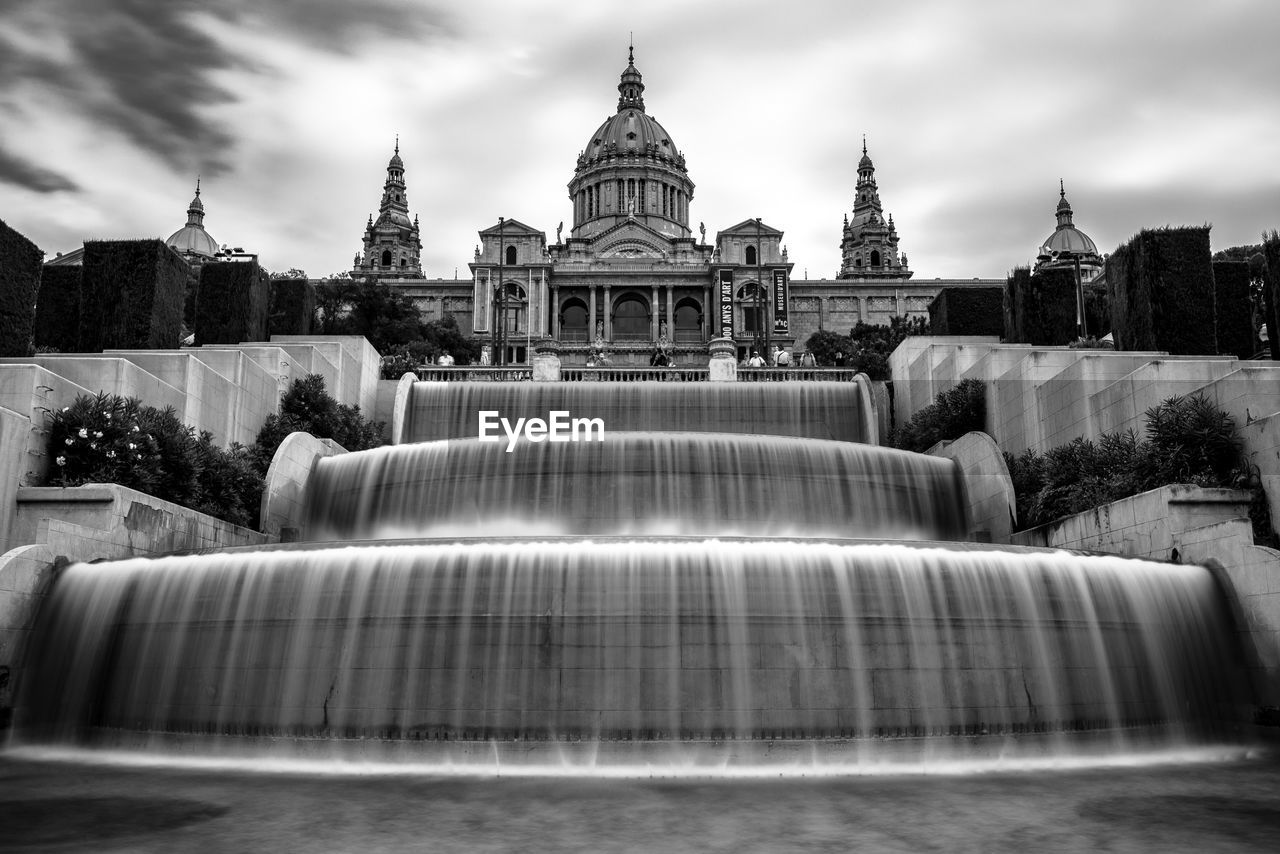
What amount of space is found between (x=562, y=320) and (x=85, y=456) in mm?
102931

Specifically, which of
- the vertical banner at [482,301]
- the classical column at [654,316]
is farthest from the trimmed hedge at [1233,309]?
the vertical banner at [482,301]

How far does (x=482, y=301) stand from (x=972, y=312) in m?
86.0

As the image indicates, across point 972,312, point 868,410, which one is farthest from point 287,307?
point 972,312

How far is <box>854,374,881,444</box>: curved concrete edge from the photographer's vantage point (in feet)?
89.0

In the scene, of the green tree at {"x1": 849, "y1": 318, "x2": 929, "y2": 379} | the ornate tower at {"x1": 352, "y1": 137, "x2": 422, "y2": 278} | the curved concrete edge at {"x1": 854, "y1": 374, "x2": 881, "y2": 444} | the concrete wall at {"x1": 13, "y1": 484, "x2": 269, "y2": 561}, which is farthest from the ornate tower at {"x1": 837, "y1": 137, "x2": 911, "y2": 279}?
the concrete wall at {"x1": 13, "y1": 484, "x2": 269, "y2": 561}

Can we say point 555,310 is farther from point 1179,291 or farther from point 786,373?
point 1179,291

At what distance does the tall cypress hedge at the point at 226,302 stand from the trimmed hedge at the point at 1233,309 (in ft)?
89.5

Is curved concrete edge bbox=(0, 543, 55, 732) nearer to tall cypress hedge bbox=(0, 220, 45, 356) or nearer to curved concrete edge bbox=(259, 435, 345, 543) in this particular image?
curved concrete edge bbox=(259, 435, 345, 543)

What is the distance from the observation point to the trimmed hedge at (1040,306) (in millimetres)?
31094

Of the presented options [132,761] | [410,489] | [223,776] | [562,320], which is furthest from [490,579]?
[562,320]

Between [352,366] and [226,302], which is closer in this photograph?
[352,366]

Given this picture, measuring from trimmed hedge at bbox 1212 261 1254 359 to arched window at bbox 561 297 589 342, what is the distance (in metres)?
91.7

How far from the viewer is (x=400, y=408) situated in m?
28.6

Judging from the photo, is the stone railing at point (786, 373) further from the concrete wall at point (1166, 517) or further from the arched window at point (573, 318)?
the arched window at point (573, 318)
